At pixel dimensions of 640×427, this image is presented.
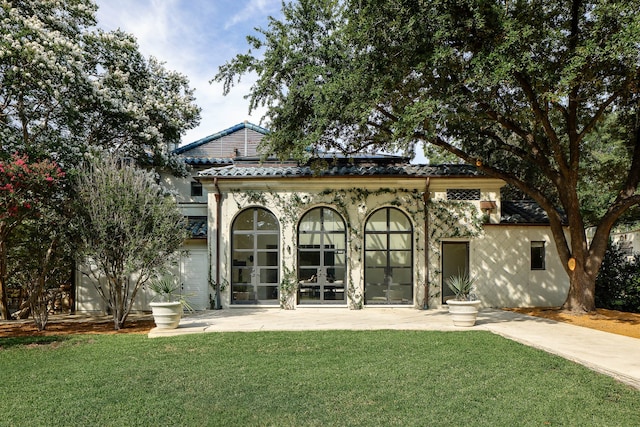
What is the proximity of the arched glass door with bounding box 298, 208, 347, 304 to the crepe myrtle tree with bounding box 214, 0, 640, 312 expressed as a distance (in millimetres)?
2468

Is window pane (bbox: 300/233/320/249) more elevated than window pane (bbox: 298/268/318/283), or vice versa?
window pane (bbox: 300/233/320/249)

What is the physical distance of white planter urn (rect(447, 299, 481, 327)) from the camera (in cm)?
902

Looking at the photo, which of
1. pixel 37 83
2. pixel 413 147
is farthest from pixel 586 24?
pixel 37 83

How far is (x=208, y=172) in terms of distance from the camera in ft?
39.9

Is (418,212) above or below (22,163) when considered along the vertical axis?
below

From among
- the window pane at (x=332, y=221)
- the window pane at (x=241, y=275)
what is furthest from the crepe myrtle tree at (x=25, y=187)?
the window pane at (x=332, y=221)

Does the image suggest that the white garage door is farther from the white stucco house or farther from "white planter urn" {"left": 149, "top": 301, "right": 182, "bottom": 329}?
"white planter urn" {"left": 149, "top": 301, "right": 182, "bottom": 329}

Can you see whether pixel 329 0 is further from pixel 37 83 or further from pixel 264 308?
pixel 264 308

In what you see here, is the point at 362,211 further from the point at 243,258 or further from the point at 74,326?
the point at 74,326

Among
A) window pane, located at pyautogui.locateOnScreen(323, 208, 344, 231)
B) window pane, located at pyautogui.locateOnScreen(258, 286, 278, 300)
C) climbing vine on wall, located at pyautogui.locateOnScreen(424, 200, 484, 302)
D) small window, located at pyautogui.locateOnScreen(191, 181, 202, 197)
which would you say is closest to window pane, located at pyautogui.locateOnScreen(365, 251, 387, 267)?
window pane, located at pyautogui.locateOnScreen(323, 208, 344, 231)

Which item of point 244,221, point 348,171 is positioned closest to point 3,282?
point 244,221

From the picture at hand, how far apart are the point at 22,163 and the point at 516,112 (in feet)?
39.3

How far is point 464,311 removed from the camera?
901cm

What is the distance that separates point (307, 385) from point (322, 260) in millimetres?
7122
